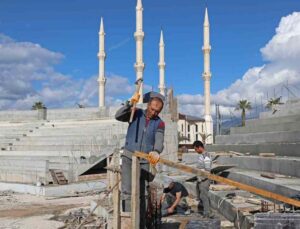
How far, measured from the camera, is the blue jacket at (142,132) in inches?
172

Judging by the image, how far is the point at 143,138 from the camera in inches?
173

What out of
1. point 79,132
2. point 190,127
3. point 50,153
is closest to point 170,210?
point 50,153

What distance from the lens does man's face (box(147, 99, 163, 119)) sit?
171 inches

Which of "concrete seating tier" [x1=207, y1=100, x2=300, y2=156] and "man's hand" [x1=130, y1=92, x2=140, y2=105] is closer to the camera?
"man's hand" [x1=130, y1=92, x2=140, y2=105]

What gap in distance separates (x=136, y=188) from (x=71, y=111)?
2519 centimetres

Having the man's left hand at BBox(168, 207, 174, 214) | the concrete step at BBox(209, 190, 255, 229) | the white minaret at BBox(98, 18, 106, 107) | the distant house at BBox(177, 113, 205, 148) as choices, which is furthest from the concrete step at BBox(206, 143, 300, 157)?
the distant house at BBox(177, 113, 205, 148)

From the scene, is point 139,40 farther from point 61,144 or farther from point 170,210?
point 170,210

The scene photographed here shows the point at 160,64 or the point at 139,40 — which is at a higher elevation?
the point at 139,40

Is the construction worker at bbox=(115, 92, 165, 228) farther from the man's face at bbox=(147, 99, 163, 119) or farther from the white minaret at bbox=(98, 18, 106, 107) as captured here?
the white minaret at bbox=(98, 18, 106, 107)

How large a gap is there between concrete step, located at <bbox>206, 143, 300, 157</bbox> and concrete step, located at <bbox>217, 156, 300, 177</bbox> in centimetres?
56

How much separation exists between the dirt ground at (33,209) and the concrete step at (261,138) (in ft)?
17.2

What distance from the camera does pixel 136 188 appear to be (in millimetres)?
3838

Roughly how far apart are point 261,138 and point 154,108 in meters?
7.93

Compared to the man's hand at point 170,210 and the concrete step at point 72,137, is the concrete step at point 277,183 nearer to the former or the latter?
the man's hand at point 170,210
